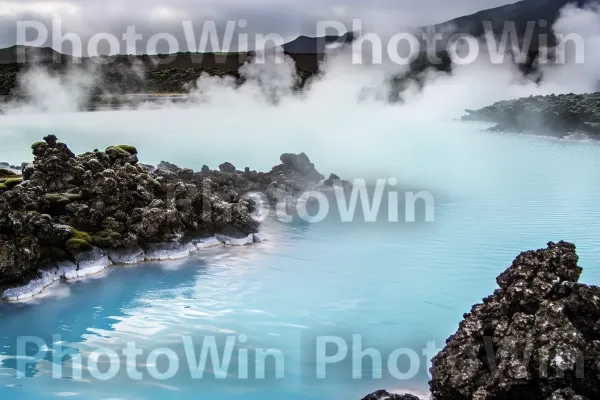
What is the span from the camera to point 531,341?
9805mm

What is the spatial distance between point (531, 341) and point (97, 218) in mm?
14935

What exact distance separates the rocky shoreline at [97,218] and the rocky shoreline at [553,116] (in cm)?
4692

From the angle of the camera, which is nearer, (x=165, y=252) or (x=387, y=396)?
(x=387, y=396)

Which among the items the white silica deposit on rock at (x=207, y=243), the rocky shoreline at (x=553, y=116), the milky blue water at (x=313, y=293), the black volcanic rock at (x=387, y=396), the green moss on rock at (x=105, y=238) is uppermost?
the rocky shoreline at (x=553, y=116)

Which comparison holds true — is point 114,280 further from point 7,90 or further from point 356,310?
point 7,90

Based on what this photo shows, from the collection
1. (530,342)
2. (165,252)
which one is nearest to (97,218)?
(165,252)

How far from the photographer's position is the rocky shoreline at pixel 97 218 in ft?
56.6

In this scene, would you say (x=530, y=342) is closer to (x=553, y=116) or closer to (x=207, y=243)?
(x=207, y=243)

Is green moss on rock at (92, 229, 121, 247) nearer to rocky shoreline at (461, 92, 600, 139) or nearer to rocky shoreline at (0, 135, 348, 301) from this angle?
rocky shoreline at (0, 135, 348, 301)

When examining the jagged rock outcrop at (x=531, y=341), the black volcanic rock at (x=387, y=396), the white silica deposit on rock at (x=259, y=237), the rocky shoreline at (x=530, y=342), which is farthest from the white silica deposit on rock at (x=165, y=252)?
the jagged rock outcrop at (x=531, y=341)

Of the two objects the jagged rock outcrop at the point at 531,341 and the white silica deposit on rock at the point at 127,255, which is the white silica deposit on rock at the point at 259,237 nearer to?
the white silica deposit on rock at the point at 127,255

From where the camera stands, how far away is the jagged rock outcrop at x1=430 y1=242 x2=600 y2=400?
30.6ft

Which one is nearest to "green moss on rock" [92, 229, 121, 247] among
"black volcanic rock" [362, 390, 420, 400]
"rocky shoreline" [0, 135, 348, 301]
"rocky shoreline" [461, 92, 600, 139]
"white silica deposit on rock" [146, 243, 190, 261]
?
"rocky shoreline" [0, 135, 348, 301]

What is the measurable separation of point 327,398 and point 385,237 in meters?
11.8
